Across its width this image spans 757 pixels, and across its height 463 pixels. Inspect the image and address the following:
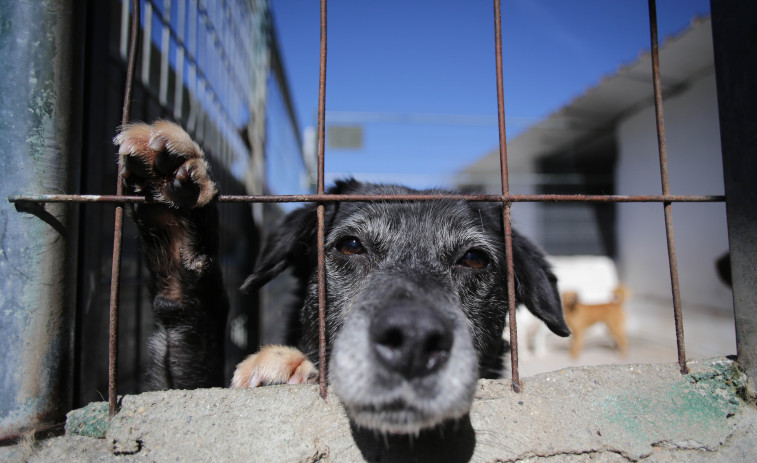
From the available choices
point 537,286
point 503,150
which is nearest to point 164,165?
point 503,150

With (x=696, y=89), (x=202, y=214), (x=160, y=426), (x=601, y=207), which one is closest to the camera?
(x=160, y=426)

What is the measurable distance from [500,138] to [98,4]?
65.8 inches

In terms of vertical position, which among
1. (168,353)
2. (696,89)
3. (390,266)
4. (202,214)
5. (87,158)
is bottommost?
(168,353)

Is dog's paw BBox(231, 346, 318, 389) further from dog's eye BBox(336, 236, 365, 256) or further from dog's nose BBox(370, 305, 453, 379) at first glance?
dog's nose BBox(370, 305, 453, 379)

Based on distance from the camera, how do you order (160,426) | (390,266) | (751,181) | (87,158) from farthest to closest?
(390,266) < (87,158) < (751,181) < (160,426)

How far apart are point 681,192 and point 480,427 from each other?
30.8ft

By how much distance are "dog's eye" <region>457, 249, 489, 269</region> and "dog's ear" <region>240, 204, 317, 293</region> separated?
2.78ft

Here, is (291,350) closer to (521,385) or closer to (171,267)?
(171,267)

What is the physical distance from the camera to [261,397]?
1.42 m

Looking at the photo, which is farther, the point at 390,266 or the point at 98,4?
the point at 390,266

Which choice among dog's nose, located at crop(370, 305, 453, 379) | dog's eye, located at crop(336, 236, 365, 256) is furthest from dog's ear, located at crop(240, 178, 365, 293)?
dog's nose, located at crop(370, 305, 453, 379)

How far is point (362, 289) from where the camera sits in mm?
1851

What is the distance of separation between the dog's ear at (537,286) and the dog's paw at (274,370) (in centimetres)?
117

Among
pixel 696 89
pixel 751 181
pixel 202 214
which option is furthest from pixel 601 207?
pixel 202 214
